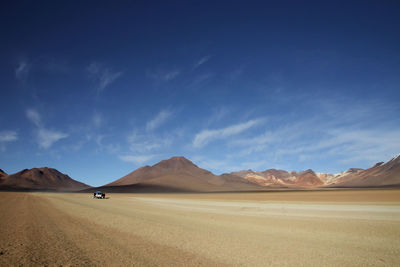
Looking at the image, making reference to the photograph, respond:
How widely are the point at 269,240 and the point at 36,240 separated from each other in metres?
8.81

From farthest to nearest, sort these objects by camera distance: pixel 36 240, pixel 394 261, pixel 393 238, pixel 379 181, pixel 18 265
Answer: pixel 379 181 < pixel 393 238 < pixel 36 240 < pixel 394 261 < pixel 18 265

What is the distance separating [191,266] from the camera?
6.54 meters

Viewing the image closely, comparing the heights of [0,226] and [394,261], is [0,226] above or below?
above

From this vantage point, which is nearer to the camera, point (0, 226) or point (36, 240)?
point (36, 240)

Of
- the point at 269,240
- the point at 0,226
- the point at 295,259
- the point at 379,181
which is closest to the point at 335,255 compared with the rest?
the point at 295,259

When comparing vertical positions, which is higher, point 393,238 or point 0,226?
point 0,226

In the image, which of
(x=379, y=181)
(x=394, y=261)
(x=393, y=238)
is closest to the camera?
(x=394, y=261)

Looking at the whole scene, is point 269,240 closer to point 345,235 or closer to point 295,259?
point 295,259

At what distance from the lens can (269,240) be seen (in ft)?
32.2

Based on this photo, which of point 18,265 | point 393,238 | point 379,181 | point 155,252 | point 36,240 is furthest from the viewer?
point 379,181

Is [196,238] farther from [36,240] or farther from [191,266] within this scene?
[36,240]

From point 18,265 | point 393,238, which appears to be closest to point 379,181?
point 393,238

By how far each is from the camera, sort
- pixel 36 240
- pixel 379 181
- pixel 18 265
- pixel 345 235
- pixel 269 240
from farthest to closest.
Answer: pixel 379 181, pixel 345 235, pixel 269 240, pixel 36 240, pixel 18 265

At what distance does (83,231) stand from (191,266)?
6.57 meters
